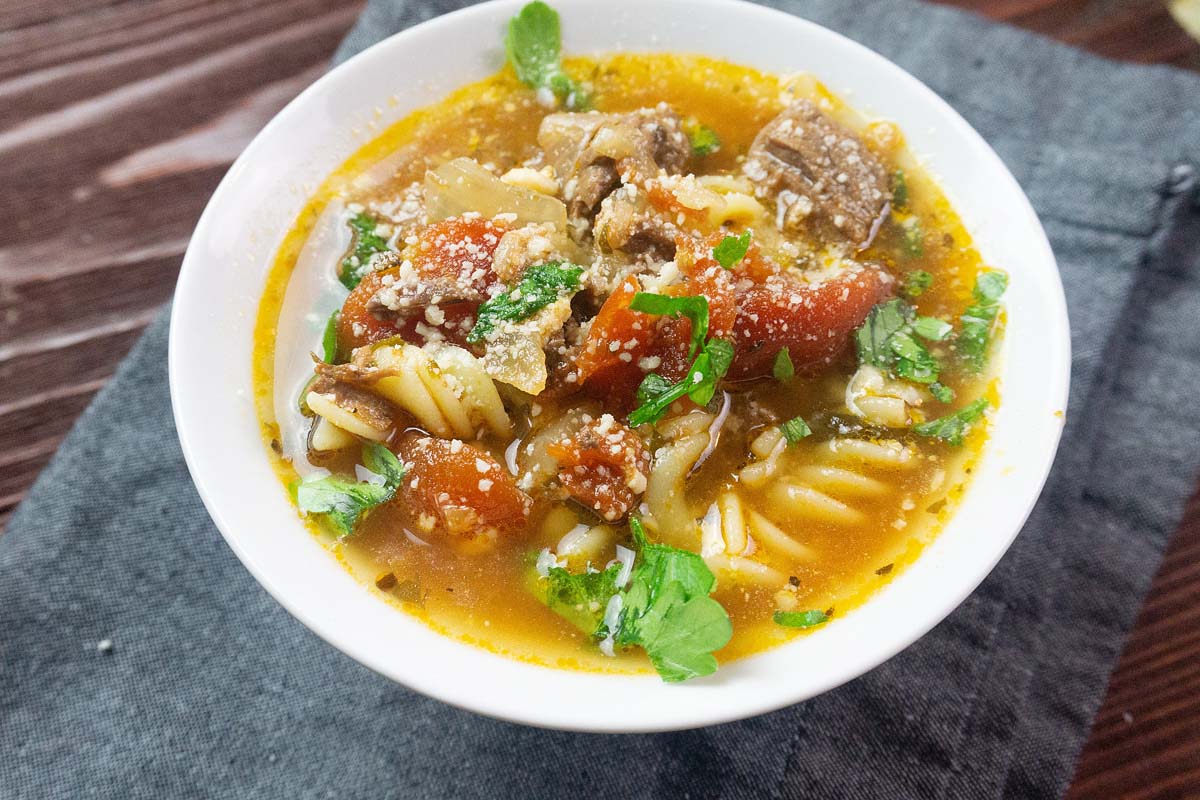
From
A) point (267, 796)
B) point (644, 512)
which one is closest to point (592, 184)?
point (644, 512)

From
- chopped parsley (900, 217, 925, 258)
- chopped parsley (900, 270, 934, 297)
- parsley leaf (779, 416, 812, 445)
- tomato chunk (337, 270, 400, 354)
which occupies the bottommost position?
parsley leaf (779, 416, 812, 445)

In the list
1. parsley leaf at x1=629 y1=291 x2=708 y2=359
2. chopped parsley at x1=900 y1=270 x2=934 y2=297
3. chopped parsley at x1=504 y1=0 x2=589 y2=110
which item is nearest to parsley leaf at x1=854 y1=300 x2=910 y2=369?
chopped parsley at x1=900 y1=270 x2=934 y2=297

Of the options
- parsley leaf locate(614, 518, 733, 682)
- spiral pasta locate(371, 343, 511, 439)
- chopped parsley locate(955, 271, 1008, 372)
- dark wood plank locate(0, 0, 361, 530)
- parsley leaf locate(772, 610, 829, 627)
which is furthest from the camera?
dark wood plank locate(0, 0, 361, 530)

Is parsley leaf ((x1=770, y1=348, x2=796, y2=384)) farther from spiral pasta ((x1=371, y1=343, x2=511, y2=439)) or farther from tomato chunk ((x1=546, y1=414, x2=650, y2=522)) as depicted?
spiral pasta ((x1=371, y1=343, x2=511, y2=439))

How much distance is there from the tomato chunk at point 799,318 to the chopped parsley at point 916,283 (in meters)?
0.22

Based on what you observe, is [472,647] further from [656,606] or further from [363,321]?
[363,321]

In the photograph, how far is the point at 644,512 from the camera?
2820mm

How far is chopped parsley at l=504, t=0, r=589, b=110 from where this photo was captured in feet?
11.3

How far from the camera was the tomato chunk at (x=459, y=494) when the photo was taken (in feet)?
8.89

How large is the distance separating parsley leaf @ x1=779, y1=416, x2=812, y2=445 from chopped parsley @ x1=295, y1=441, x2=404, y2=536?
1.21 metres

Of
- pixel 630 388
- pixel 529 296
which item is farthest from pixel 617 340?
pixel 529 296

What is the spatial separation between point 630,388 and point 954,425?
3.42 ft

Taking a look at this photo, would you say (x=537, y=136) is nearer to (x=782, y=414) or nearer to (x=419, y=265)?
(x=419, y=265)

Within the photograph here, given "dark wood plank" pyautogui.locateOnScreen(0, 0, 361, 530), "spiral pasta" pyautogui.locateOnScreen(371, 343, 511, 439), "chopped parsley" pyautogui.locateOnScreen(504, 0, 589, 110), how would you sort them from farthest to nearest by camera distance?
"dark wood plank" pyautogui.locateOnScreen(0, 0, 361, 530) → "chopped parsley" pyautogui.locateOnScreen(504, 0, 589, 110) → "spiral pasta" pyautogui.locateOnScreen(371, 343, 511, 439)
